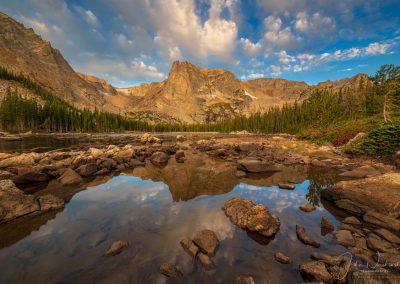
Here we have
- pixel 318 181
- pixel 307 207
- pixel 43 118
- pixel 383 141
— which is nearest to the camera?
pixel 307 207

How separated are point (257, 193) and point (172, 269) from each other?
9.21 meters

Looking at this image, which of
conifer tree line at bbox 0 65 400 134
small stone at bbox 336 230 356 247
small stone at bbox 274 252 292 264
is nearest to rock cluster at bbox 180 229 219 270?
small stone at bbox 274 252 292 264

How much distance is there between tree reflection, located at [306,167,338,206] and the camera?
501 inches

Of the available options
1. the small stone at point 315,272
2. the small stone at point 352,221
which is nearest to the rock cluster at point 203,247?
the small stone at point 315,272

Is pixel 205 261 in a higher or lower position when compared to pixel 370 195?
lower

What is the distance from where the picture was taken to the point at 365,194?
998 cm

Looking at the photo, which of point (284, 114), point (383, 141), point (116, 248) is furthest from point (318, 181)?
point (284, 114)

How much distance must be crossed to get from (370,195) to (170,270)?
10771 mm

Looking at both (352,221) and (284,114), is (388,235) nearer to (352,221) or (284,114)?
(352,221)

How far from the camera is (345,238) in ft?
24.1

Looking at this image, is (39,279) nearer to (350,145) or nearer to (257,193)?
(257,193)

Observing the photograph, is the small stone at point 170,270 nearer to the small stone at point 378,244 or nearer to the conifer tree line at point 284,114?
the small stone at point 378,244

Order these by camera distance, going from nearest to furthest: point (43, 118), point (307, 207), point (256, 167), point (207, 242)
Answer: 1. point (207, 242)
2. point (307, 207)
3. point (256, 167)
4. point (43, 118)

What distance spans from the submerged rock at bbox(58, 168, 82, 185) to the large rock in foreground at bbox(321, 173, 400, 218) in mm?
18973
